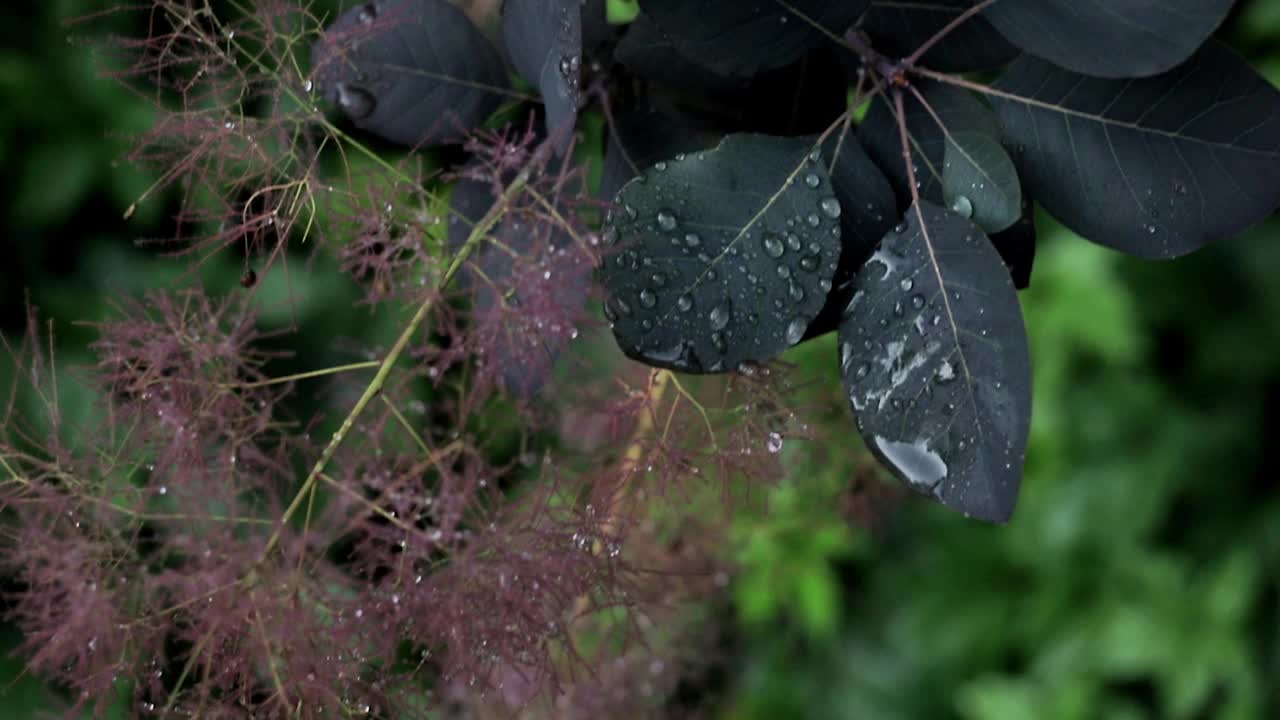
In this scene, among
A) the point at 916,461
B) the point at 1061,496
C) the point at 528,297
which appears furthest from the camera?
the point at 1061,496

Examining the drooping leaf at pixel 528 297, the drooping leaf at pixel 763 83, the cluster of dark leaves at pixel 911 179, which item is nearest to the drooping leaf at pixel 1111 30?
the cluster of dark leaves at pixel 911 179

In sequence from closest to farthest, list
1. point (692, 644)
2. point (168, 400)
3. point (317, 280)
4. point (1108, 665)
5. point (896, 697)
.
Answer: point (168, 400) < point (692, 644) < point (317, 280) < point (1108, 665) < point (896, 697)

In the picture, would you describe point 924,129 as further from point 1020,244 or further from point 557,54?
point 557,54

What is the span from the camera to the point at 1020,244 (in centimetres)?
50

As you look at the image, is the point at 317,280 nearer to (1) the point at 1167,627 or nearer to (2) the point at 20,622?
(2) the point at 20,622

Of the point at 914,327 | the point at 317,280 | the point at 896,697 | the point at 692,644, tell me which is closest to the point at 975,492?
the point at 914,327

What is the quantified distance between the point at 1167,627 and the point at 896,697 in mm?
461

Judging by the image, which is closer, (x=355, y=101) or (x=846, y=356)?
(x=846, y=356)

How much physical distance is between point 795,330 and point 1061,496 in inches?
58.9

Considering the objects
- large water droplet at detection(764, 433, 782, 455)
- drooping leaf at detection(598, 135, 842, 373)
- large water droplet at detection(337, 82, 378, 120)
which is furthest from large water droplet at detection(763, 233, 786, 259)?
large water droplet at detection(337, 82, 378, 120)

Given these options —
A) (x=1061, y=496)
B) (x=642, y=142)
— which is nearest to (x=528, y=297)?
(x=642, y=142)

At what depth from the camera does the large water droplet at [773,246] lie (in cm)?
45

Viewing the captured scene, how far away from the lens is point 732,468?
1.94ft

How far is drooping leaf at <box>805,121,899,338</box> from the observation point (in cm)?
48
